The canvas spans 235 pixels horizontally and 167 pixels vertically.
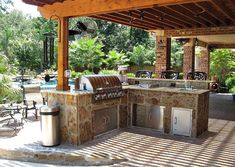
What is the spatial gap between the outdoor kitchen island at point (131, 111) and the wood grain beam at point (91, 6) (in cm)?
166

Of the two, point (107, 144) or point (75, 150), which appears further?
point (107, 144)

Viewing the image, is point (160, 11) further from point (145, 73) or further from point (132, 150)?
point (132, 150)

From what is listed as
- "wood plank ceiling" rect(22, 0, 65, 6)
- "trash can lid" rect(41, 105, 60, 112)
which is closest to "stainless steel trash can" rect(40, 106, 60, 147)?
"trash can lid" rect(41, 105, 60, 112)

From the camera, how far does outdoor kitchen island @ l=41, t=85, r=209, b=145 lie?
5.42 m

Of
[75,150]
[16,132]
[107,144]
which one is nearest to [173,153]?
[107,144]

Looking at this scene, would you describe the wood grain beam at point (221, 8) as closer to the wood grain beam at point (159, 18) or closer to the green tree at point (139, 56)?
the wood grain beam at point (159, 18)

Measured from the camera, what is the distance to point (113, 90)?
6051 millimetres

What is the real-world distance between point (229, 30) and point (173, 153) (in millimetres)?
5636

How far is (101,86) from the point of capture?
581cm

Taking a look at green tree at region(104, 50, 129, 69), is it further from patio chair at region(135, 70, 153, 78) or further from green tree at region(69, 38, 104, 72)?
patio chair at region(135, 70, 153, 78)

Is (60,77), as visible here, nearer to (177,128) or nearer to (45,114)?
(45,114)

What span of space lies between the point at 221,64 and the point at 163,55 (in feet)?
19.4

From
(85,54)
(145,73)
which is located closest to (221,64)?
(145,73)

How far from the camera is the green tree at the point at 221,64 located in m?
14.7
